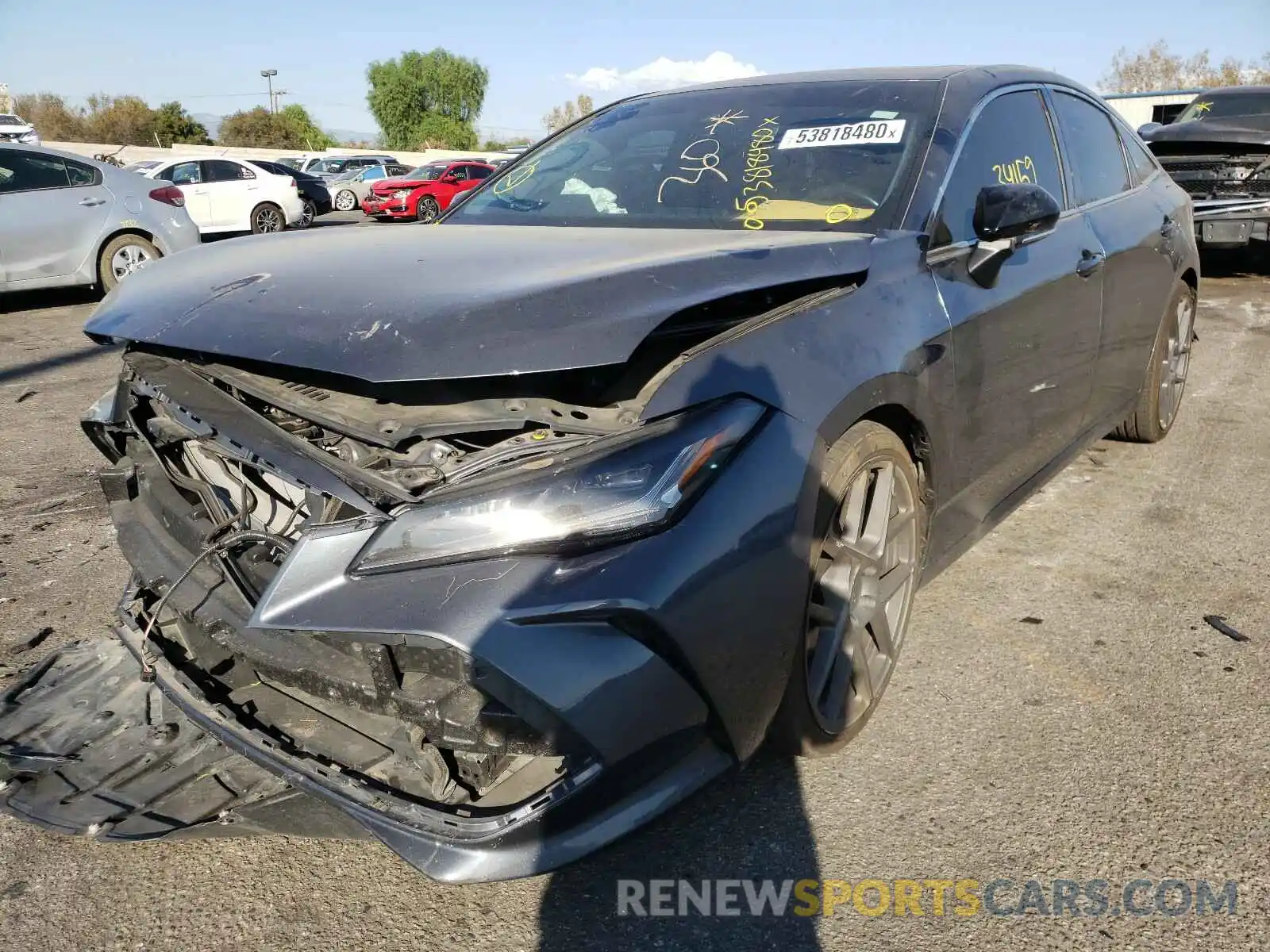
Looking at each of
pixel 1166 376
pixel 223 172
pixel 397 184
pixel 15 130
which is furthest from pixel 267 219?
pixel 15 130

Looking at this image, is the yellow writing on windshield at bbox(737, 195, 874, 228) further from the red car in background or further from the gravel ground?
the red car in background

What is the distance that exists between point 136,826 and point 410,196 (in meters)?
24.2

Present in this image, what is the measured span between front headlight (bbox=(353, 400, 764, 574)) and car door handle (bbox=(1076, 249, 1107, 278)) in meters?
2.17

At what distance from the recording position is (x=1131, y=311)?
13.0 ft

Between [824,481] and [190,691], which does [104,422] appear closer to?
[190,691]

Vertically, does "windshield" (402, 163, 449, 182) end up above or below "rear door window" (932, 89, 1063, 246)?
above

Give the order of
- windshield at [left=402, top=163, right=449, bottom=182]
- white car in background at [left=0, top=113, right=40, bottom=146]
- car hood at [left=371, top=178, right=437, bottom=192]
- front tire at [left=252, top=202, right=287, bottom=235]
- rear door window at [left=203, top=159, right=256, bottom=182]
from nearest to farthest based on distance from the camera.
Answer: rear door window at [left=203, top=159, right=256, bottom=182] → front tire at [left=252, top=202, right=287, bottom=235] → car hood at [left=371, top=178, right=437, bottom=192] → windshield at [left=402, top=163, right=449, bottom=182] → white car in background at [left=0, top=113, right=40, bottom=146]

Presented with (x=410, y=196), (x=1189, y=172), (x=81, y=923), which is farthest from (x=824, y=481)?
(x=410, y=196)

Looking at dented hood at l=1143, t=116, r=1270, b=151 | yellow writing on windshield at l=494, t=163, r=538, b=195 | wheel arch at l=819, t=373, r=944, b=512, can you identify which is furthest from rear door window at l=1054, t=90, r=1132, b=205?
dented hood at l=1143, t=116, r=1270, b=151

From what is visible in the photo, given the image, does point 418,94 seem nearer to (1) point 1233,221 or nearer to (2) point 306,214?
(2) point 306,214

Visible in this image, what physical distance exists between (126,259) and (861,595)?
944 centimetres

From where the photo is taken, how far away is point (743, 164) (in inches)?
123

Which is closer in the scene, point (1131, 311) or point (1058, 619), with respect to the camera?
point (1058, 619)

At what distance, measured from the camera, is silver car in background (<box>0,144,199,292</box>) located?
30.1ft
